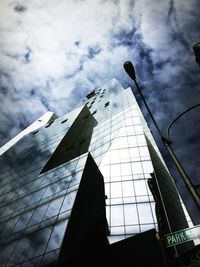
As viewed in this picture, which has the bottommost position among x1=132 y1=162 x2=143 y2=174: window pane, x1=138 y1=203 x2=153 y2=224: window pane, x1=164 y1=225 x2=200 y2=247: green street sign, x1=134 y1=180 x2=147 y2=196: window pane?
x1=138 y1=203 x2=153 y2=224: window pane

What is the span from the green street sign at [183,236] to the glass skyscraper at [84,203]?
3930mm

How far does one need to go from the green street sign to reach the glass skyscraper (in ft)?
12.9

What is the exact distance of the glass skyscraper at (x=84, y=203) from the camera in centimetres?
947

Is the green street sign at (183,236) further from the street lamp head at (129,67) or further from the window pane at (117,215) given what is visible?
the window pane at (117,215)

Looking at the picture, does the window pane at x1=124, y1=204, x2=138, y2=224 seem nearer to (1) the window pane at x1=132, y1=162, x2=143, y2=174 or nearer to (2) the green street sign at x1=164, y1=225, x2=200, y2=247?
(1) the window pane at x1=132, y1=162, x2=143, y2=174

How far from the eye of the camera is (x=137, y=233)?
12891 mm

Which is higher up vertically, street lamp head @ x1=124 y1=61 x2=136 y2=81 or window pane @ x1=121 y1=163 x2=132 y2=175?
street lamp head @ x1=124 y1=61 x2=136 y2=81

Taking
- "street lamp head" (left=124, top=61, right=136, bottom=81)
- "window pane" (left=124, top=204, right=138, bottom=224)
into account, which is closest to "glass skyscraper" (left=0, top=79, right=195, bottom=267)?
"window pane" (left=124, top=204, right=138, bottom=224)

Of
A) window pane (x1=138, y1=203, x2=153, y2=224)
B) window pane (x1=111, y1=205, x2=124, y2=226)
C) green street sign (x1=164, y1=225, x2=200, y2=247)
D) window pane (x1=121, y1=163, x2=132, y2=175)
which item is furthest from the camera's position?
window pane (x1=121, y1=163, x2=132, y2=175)

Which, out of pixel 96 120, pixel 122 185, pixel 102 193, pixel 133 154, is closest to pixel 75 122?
pixel 96 120

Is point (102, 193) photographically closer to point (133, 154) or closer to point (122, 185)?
point (122, 185)

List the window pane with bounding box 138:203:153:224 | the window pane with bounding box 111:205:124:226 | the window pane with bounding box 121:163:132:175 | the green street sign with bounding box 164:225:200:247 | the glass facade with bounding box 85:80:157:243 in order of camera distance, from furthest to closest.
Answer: the window pane with bounding box 121:163:132:175
the window pane with bounding box 111:205:124:226
the glass facade with bounding box 85:80:157:243
the window pane with bounding box 138:203:153:224
the green street sign with bounding box 164:225:200:247

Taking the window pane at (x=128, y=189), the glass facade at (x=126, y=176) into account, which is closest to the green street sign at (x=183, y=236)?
the glass facade at (x=126, y=176)

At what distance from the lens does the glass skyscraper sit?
31.1 feet
